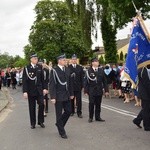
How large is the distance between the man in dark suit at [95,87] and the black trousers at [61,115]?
2.27 meters

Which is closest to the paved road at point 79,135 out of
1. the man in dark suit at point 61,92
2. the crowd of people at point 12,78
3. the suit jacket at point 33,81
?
the man in dark suit at point 61,92

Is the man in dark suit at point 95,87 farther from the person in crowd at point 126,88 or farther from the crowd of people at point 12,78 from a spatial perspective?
the crowd of people at point 12,78

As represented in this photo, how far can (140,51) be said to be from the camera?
35.5ft

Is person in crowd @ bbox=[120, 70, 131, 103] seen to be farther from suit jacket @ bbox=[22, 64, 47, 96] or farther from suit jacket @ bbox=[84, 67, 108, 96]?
suit jacket @ bbox=[22, 64, 47, 96]

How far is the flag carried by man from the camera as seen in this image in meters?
10.7

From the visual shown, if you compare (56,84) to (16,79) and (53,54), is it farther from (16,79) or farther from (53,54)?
(53,54)

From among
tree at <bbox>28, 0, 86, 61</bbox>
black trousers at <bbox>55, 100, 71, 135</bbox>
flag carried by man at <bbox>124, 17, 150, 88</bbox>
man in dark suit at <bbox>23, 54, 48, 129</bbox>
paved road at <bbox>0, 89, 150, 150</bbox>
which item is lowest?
paved road at <bbox>0, 89, 150, 150</bbox>

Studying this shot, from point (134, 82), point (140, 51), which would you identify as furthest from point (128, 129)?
point (140, 51)

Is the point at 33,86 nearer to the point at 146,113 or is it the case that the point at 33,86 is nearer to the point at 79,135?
the point at 79,135

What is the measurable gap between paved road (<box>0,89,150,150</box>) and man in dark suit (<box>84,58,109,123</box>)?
1.24 ft

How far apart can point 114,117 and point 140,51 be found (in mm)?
3624

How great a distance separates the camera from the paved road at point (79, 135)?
9.20 meters

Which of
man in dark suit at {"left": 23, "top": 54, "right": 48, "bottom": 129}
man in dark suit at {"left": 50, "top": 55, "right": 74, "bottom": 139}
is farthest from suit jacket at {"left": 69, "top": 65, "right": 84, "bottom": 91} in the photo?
man in dark suit at {"left": 50, "top": 55, "right": 74, "bottom": 139}

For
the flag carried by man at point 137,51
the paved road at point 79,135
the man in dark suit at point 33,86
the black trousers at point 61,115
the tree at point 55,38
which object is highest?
the tree at point 55,38
